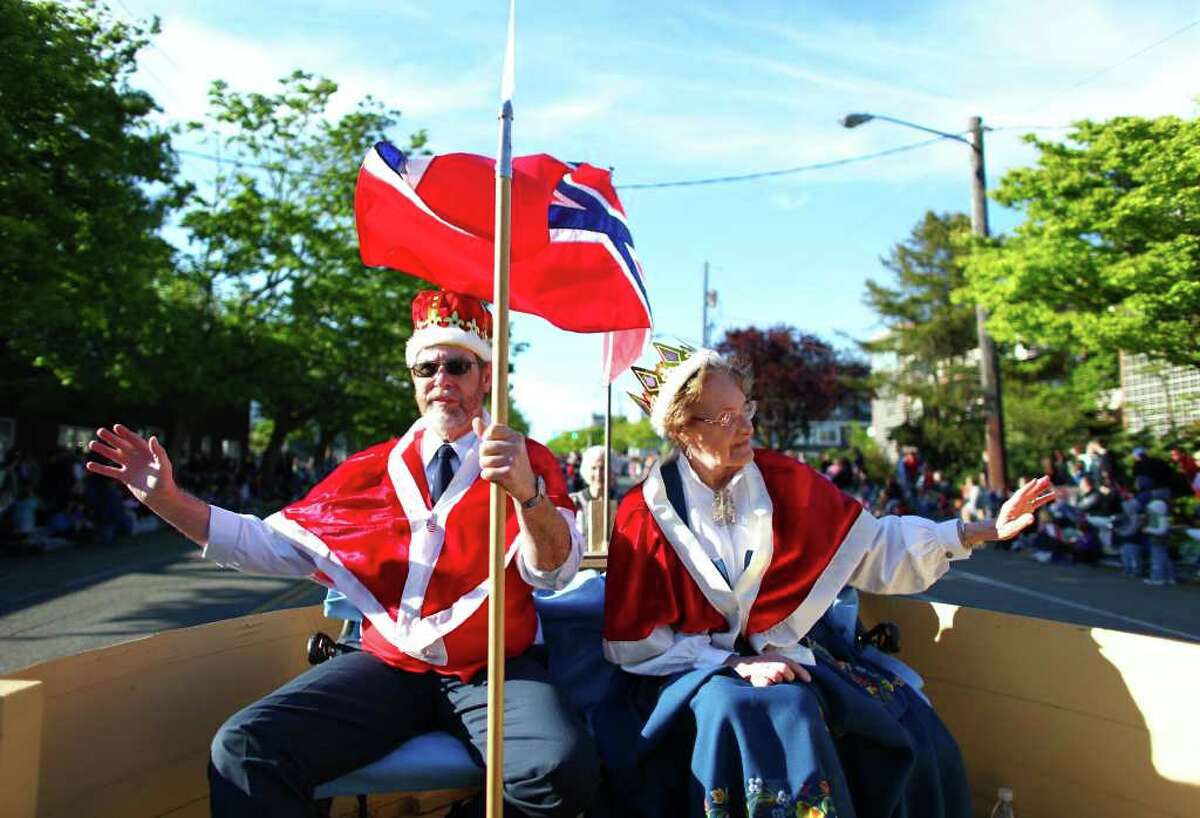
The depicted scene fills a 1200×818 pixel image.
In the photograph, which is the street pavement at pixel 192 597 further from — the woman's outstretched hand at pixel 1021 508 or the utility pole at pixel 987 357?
the woman's outstretched hand at pixel 1021 508

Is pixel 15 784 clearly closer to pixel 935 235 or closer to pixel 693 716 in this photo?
pixel 693 716

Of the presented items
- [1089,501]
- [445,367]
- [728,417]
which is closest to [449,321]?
[445,367]

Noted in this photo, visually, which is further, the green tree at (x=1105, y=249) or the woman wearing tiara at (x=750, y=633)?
the green tree at (x=1105, y=249)

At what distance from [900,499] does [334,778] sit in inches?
723

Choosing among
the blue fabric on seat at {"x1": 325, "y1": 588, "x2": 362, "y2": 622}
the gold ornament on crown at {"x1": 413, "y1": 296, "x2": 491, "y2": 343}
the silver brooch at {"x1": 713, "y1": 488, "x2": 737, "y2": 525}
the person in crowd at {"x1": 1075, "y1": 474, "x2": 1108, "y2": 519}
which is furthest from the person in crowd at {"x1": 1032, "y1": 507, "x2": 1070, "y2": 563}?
the blue fabric on seat at {"x1": 325, "y1": 588, "x2": 362, "y2": 622}

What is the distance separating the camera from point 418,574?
2.99 m

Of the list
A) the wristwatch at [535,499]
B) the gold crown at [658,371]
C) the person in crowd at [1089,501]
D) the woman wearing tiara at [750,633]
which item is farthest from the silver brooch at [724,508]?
the person in crowd at [1089,501]

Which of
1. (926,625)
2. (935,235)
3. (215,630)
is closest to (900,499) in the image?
(926,625)

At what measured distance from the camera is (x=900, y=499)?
771 inches

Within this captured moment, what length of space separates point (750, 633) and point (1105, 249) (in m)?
13.9

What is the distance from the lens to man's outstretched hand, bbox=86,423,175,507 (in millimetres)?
2676

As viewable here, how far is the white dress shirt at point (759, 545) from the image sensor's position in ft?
9.47

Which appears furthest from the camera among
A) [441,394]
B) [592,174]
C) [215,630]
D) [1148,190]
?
[1148,190]

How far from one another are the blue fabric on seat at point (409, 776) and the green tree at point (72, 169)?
31.7 ft
